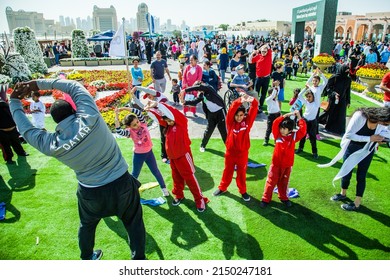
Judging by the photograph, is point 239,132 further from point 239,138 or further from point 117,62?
point 117,62

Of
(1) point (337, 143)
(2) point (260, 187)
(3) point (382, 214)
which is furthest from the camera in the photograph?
(1) point (337, 143)

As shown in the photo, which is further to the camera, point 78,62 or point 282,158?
point 78,62

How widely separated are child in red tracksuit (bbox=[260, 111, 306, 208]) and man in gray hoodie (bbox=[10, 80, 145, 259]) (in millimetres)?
2294

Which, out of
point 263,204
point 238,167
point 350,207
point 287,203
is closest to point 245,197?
point 263,204

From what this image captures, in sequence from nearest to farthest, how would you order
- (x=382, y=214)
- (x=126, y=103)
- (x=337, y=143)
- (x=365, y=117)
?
(x=365, y=117)
(x=382, y=214)
(x=337, y=143)
(x=126, y=103)

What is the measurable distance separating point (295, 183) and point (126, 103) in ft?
25.3

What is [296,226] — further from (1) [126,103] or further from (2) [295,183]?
(1) [126,103]

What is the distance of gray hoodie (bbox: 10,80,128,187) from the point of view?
2.45m

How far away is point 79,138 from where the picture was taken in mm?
2461

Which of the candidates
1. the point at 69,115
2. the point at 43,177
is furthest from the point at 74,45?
the point at 69,115

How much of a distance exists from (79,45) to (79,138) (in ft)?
81.4

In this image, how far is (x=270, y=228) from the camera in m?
4.12

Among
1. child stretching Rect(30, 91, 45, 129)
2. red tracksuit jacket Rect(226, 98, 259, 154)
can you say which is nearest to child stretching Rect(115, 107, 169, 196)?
red tracksuit jacket Rect(226, 98, 259, 154)

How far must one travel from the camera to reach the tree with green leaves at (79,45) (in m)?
23.8
